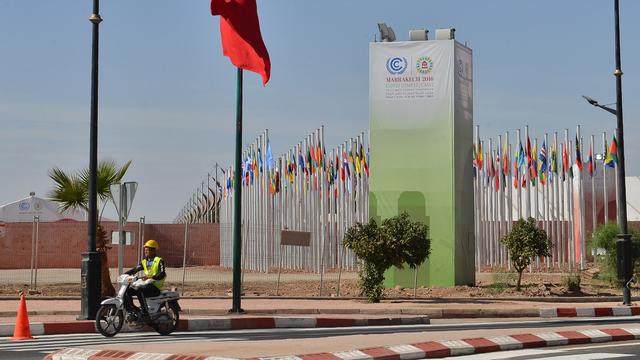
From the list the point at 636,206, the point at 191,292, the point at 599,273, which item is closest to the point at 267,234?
the point at 191,292

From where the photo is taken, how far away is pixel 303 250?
4753 cm

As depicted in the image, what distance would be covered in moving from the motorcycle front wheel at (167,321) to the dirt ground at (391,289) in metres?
13.6

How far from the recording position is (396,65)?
3472 centimetres

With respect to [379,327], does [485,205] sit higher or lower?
higher

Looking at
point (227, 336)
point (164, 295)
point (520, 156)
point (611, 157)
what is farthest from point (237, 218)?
point (520, 156)

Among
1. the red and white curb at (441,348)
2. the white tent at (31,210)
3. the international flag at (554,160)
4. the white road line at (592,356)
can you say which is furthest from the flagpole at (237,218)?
the white tent at (31,210)

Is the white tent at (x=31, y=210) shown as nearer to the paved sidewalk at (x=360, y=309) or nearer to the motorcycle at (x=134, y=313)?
the paved sidewalk at (x=360, y=309)

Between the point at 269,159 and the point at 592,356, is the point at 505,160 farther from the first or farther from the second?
the point at 592,356

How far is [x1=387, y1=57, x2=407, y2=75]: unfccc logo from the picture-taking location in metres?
34.7

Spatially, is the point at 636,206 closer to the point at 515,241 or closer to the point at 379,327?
the point at 515,241

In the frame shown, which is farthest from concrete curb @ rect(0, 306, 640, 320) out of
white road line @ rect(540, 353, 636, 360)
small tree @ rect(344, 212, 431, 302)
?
white road line @ rect(540, 353, 636, 360)

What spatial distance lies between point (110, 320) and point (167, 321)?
3.14 feet

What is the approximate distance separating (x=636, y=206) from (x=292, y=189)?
2640 cm

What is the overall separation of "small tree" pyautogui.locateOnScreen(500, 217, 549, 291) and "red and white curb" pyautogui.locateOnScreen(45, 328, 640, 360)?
16.2m
